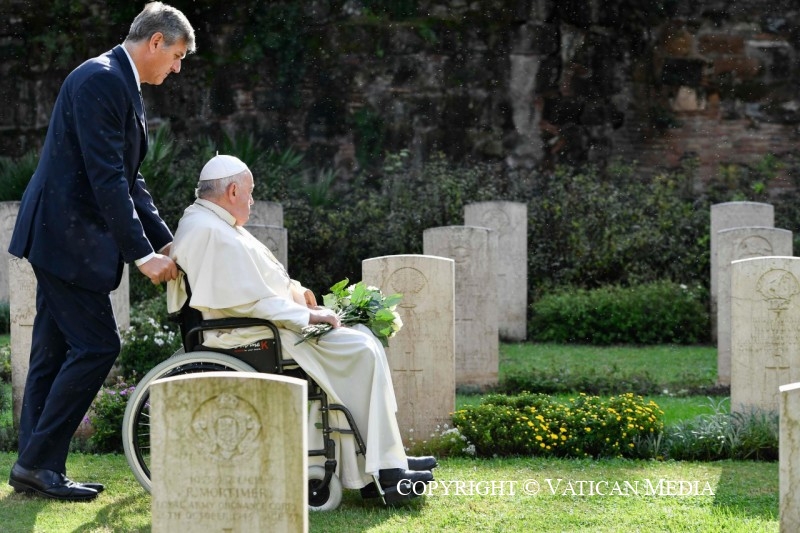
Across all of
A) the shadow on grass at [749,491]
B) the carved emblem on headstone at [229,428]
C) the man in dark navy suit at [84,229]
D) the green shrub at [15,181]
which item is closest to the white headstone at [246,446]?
the carved emblem on headstone at [229,428]

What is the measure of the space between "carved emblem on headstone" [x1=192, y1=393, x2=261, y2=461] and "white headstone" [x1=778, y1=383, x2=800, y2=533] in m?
1.83

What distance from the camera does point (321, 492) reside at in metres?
4.95

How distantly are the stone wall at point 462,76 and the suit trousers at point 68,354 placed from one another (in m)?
13.2

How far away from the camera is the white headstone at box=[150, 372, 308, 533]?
11.2 ft

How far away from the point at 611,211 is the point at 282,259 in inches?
266

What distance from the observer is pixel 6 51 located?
58.9 ft

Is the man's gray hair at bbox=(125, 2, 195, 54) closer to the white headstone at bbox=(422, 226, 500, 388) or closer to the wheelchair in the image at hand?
the wheelchair

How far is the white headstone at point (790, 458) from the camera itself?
3.76 meters

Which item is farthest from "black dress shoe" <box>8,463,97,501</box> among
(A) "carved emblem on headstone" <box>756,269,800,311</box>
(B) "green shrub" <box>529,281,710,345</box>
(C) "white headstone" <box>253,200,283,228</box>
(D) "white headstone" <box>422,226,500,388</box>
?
Result: (B) "green shrub" <box>529,281,710,345</box>

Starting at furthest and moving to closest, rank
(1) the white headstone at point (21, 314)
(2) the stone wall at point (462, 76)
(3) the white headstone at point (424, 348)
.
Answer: (2) the stone wall at point (462, 76), (3) the white headstone at point (424, 348), (1) the white headstone at point (21, 314)

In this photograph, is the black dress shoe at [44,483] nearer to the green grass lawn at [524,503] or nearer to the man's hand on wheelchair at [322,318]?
the green grass lawn at [524,503]

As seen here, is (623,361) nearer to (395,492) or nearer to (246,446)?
(395,492)

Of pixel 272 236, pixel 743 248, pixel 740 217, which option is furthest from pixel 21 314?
pixel 740 217

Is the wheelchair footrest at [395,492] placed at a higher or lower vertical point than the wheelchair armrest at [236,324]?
lower
